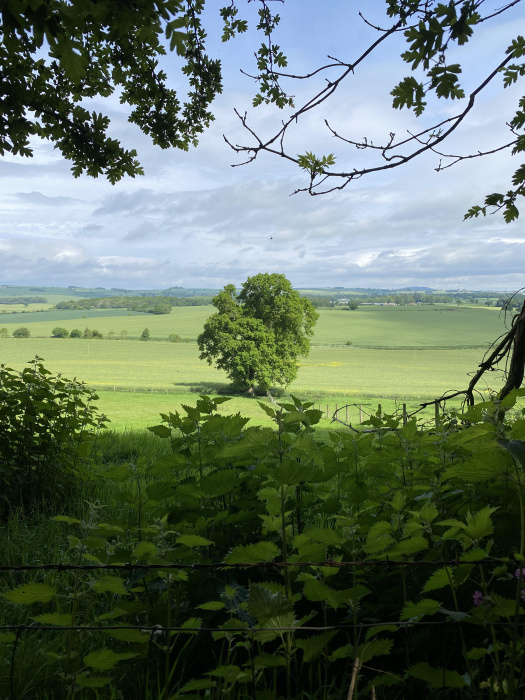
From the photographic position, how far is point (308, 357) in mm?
71562

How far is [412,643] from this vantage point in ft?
6.40

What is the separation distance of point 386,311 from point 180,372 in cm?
6220

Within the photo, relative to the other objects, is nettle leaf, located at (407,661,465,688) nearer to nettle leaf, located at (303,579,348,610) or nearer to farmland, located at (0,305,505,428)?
nettle leaf, located at (303,579,348,610)

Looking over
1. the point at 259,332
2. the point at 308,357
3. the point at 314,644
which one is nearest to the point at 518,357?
the point at 314,644

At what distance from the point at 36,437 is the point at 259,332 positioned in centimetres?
4088

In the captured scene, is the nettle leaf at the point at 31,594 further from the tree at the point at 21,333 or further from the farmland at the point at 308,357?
the tree at the point at 21,333

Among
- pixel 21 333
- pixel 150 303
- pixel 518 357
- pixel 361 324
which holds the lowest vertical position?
pixel 21 333

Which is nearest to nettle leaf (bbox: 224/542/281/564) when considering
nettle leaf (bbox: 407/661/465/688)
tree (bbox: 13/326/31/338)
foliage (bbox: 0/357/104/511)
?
nettle leaf (bbox: 407/661/465/688)

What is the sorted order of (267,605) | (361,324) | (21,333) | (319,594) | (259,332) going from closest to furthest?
(267,605) < (319,594) < (259,332) < (21,333) < (361,324)

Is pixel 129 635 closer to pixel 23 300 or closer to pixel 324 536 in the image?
pixel 324 536

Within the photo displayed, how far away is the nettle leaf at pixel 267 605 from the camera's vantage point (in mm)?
1391

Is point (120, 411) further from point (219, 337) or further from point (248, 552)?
point (248, 552)

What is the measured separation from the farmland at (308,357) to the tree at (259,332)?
2910 millimetres

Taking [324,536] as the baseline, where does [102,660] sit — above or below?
below
